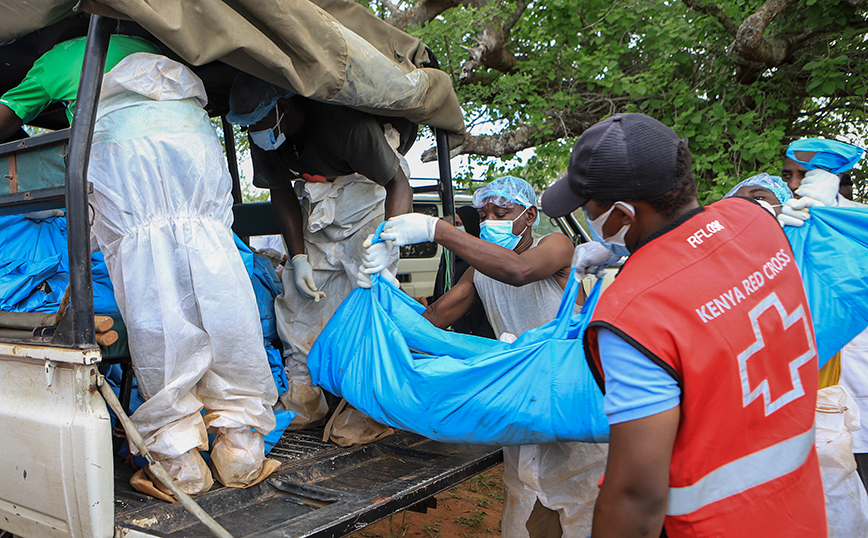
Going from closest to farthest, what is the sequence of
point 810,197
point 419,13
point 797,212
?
point 797,212 < point 810,197 < point 419,13

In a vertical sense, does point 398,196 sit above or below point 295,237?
above

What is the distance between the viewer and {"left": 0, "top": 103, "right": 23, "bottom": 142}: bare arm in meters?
2.22

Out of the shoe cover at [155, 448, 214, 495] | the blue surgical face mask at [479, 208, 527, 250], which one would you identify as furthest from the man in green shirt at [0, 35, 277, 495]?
the blue surgical face mask at [479, 208, 527, 250]

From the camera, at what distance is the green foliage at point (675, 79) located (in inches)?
231

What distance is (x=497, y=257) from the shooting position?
2.67 meters

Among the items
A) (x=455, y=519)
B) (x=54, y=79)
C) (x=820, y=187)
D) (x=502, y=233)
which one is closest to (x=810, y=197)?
(x=820, y=187)

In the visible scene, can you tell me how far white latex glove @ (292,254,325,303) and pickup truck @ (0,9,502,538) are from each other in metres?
0.95

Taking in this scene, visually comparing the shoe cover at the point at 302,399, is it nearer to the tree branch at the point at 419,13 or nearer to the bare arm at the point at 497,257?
the bare arm at the point at 497,257

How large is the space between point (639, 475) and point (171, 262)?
61.7 inches

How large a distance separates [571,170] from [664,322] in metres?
0.40

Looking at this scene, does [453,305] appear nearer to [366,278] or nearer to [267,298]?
[366,278]

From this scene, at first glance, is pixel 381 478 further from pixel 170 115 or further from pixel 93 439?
pixel 170 115

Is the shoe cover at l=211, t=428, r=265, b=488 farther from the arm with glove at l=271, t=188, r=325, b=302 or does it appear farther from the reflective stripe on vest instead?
the reflective stripe on vest

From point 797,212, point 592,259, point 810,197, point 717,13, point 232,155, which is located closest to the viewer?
point 592,259
